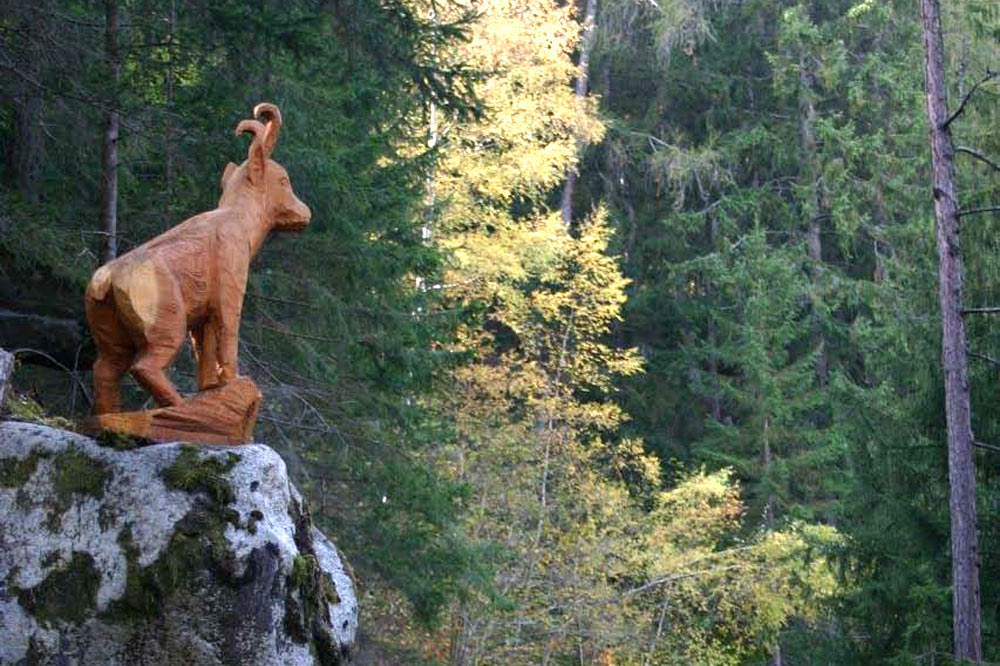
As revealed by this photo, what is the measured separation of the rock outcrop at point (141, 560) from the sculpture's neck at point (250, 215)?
40.3 inches

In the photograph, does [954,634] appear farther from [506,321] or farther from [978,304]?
[506,321]

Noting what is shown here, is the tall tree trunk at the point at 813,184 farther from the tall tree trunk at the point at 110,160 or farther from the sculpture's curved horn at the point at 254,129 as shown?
the sculpture's curved horn at the point at 254,129

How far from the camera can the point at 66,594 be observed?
5.48 m

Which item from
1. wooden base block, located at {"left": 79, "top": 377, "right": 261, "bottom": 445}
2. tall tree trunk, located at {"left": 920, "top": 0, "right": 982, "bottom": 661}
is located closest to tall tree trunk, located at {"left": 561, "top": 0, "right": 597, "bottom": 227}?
tall tree trunk, located at {"left": 920, "top": 0, "right": 982, "bottom": 661}

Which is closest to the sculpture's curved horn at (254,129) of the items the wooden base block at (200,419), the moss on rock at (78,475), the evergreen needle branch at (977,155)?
the wooden base block at (200,419)

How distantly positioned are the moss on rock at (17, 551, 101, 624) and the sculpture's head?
1.70 meters

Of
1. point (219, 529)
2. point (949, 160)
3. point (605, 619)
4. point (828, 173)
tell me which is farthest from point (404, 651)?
point (828, 173)

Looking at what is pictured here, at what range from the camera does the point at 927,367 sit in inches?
624

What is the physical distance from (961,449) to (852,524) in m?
2.61

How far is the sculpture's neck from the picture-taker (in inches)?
252

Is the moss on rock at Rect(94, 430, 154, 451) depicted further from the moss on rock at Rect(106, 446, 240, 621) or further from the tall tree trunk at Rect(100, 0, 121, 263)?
the tall tree trunk at Rect(100, 0, 121, 263)

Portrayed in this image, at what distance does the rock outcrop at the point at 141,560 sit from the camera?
215 inches

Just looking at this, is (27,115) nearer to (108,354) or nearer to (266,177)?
(266,177)

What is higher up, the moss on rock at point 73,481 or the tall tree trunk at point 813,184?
the tall tree trunk at point 813,184
